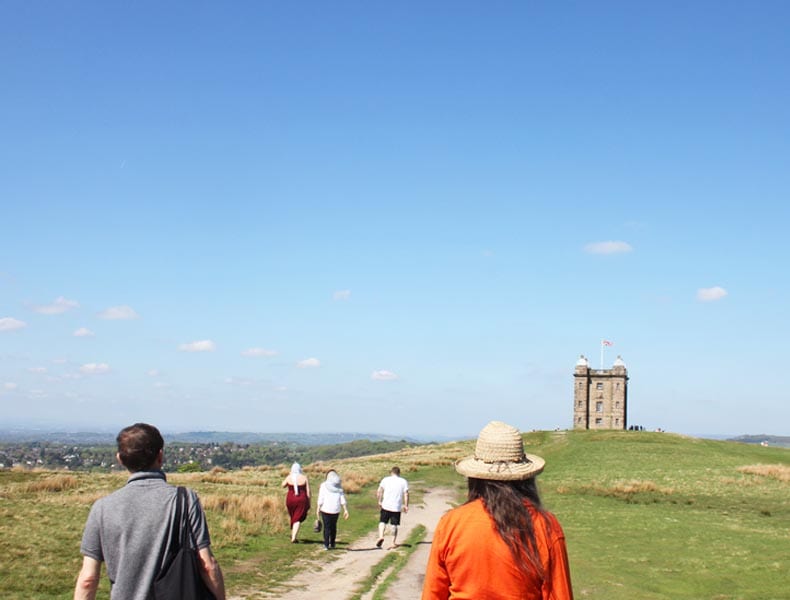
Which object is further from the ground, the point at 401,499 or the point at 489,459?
the point at 489,459

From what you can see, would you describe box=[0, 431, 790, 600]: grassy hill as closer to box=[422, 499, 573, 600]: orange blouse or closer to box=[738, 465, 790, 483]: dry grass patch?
box=[738, 465, 790, 483]: dry grass patch

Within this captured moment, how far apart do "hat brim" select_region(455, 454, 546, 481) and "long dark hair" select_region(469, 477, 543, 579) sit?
0.04 meters

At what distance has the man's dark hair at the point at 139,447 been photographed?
5.55 m

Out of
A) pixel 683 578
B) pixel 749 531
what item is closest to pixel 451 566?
pixel 683 578

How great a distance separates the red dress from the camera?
18172 millimetres

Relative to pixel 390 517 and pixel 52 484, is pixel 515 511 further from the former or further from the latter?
pixel 52 484

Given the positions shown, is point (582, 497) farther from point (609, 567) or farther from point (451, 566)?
point (451, 566)

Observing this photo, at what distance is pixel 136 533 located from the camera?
531 centimetres

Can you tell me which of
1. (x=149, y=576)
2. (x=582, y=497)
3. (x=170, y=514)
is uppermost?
(x=170, y=514)

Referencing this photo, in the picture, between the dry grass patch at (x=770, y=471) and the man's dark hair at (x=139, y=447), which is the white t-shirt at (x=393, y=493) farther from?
the dry grass patch at (x=770, y=471)

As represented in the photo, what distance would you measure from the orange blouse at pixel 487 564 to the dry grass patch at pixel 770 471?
1464 inches

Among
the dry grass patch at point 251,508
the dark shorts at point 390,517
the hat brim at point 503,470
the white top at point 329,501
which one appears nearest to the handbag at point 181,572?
the hat brim at point 503,470

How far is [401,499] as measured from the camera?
58.7 feet

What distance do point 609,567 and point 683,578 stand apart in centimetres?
155
